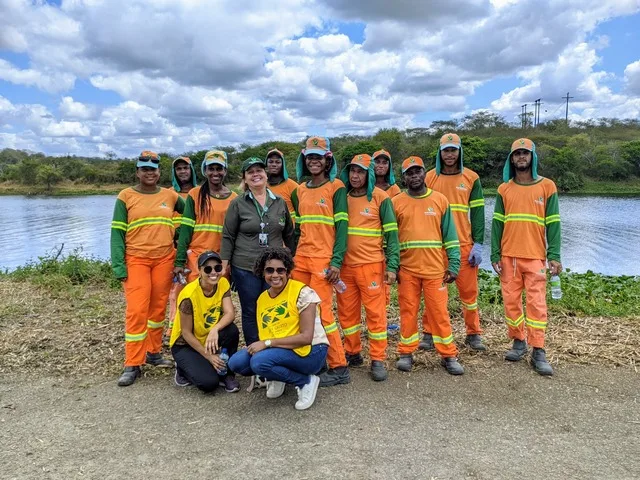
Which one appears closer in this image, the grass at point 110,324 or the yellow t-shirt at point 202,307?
the yellow t-shirt at point 202,307

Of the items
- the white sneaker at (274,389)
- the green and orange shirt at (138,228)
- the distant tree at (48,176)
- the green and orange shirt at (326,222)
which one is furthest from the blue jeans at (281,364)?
the distant tree at (48,176)

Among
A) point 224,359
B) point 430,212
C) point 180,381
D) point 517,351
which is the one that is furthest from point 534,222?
point 180,381

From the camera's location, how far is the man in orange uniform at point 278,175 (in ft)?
16.5

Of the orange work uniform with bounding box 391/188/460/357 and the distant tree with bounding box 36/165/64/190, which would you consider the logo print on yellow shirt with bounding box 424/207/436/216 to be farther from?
the distant tree with bounding box 36/165/64/190

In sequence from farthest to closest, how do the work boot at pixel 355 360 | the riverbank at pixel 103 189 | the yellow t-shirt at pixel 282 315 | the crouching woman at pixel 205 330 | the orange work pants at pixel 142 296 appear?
the riverbank at pixel 103 189 < the work boot at pixel 355 360 < the orange work pants at pixel 142 296 < the crouching woman at pixel 205 330 < the yellow t-shirt at pixel 282 315

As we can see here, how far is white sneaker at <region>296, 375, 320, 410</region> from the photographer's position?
3648 millimetres

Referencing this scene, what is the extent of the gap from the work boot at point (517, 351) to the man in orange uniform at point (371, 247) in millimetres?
1263

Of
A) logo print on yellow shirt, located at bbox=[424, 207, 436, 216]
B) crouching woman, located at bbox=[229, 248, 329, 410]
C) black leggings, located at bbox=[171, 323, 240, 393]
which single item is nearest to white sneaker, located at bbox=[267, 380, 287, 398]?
crouching woman, located at bbox=[229, 248, 329, 410]

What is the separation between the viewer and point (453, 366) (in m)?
4.27

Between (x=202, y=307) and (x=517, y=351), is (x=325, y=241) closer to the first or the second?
(x=202, y=307)

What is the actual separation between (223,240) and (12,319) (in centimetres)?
391

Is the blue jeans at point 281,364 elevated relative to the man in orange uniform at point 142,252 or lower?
lower

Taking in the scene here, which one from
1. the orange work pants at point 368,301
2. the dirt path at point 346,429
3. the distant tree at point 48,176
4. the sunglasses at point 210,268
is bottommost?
the dirt path at point 346,429

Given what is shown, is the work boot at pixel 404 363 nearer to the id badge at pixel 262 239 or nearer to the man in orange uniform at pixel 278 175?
the id badge at pixel 262 239
